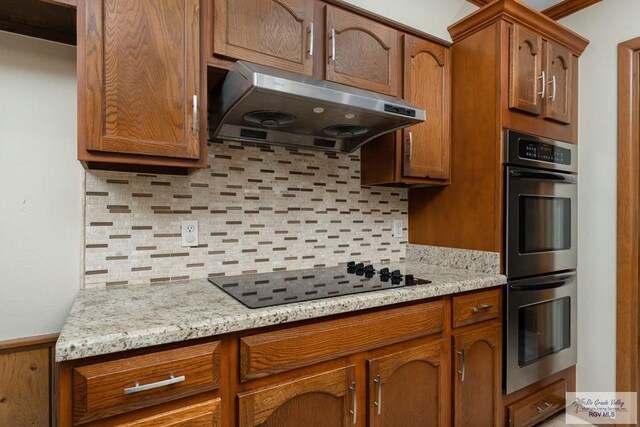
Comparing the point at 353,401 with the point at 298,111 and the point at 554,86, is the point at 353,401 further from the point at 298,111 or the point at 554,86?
the point at 554,86

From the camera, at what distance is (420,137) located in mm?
1950

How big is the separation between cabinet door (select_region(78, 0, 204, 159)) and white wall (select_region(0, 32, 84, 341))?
1.14 ft

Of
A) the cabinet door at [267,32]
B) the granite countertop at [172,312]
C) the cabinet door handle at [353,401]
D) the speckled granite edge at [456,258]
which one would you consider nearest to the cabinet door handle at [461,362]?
the granite countertop at [172,312]

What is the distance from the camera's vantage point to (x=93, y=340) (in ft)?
2.85

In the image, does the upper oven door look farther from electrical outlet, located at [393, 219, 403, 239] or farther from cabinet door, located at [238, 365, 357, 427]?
cabinet door, located at [238, 365, 357, 427]

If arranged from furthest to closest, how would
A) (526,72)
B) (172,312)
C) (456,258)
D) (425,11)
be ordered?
(425,11)
(456,258)
(526,72)
(172,312)

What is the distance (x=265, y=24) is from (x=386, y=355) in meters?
1.42

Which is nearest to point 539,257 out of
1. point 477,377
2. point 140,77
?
point 477,377

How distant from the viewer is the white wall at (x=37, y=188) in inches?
51.6

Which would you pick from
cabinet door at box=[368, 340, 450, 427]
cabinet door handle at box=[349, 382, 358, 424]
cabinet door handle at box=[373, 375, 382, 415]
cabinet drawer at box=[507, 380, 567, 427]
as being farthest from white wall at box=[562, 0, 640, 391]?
cabinet door handle at box=[349, 382, 358, 424]

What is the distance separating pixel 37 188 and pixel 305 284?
43.5 inches

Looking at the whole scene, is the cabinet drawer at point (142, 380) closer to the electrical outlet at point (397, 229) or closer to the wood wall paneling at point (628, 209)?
the electrical outlet at point (397, 229)

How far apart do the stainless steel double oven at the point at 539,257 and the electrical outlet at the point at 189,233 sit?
1528mm
